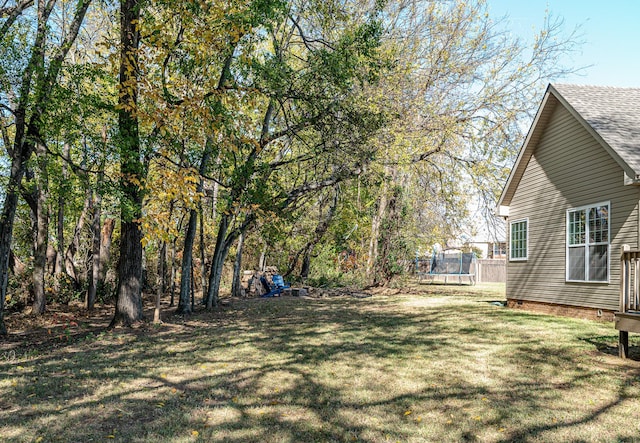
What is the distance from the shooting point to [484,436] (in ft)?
13.0

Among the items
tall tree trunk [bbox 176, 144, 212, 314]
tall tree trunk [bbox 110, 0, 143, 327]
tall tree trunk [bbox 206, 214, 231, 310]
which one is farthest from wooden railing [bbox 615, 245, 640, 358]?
tall tree trunk [bbox 206, 214, 231, 310]

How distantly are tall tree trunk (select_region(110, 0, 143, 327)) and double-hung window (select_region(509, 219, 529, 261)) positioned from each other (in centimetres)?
995

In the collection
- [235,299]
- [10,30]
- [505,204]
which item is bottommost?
[235,299]

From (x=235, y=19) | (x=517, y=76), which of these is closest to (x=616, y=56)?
(x=517, y=76)

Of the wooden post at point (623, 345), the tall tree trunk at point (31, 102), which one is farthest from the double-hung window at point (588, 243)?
the tall tree trunk at point (31, 102)

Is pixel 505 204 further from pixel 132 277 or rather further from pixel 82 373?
pixel 82 373

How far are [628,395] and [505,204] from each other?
395 inches

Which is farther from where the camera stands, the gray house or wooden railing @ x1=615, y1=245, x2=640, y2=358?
the gray house

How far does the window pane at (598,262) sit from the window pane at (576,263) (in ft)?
0.95

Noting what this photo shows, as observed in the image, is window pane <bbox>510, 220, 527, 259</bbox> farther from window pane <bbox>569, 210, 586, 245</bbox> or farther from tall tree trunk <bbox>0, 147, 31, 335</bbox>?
tall tree trunk <bbox>0, 147, 31, 335</bbox>

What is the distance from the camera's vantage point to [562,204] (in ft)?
39.1

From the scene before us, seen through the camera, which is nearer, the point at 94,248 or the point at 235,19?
the point at 235,19

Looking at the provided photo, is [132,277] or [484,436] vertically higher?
[132,277]

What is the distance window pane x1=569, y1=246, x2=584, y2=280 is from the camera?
435 inches
